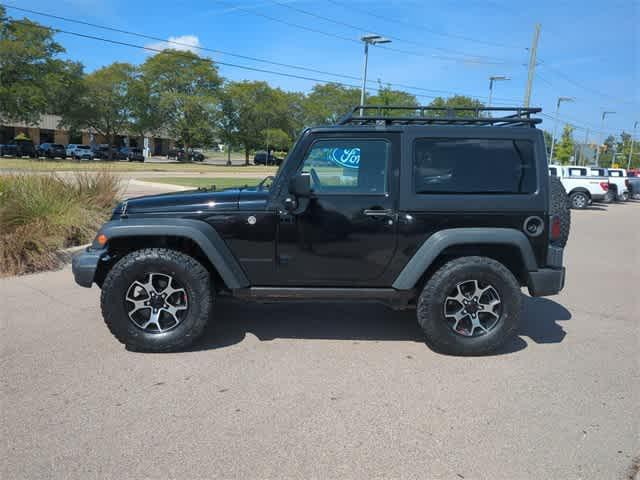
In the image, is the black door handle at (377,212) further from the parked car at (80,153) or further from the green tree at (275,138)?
the green tree at (275,138)

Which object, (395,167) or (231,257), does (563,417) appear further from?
(231,257)

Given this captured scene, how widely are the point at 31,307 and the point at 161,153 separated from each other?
85.8 metres

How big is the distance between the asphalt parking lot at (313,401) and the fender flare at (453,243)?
28.3 inches

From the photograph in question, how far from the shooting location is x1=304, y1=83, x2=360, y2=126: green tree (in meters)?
67.2

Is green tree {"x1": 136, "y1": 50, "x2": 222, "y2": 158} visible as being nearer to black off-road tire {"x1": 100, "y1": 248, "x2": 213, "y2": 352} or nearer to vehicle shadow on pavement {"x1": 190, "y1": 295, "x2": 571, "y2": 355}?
vehicle shadow on pavement {"x1": 190, "y1": 295, "x2": 571, "y2": 355}

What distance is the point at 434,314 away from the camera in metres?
4.16

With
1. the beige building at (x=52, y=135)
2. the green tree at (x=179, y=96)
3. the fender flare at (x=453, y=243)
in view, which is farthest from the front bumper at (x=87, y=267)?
the beige building at (x=52, y=135)

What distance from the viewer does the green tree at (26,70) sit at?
132 feet

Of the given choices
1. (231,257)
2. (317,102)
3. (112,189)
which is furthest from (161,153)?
(231,257)

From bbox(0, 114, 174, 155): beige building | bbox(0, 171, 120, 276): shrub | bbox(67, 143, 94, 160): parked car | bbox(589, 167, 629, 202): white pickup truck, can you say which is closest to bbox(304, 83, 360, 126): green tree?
bbox(0, 114, 174, 155): beige building

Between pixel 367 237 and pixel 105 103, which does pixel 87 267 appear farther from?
pixel 105 103

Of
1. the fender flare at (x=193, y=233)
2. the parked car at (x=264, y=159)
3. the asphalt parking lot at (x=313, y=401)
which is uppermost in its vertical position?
the parked car at (x=264, y=159)

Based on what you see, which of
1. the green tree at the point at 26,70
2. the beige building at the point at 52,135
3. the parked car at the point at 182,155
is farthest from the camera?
the parked car at the point at 182,155

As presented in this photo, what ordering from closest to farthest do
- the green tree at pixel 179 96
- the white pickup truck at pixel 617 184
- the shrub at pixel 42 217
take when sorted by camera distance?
the shrub at pixel 42 217
the white pickup truck at pixel 617 184
the green tree at pixel 179 96
